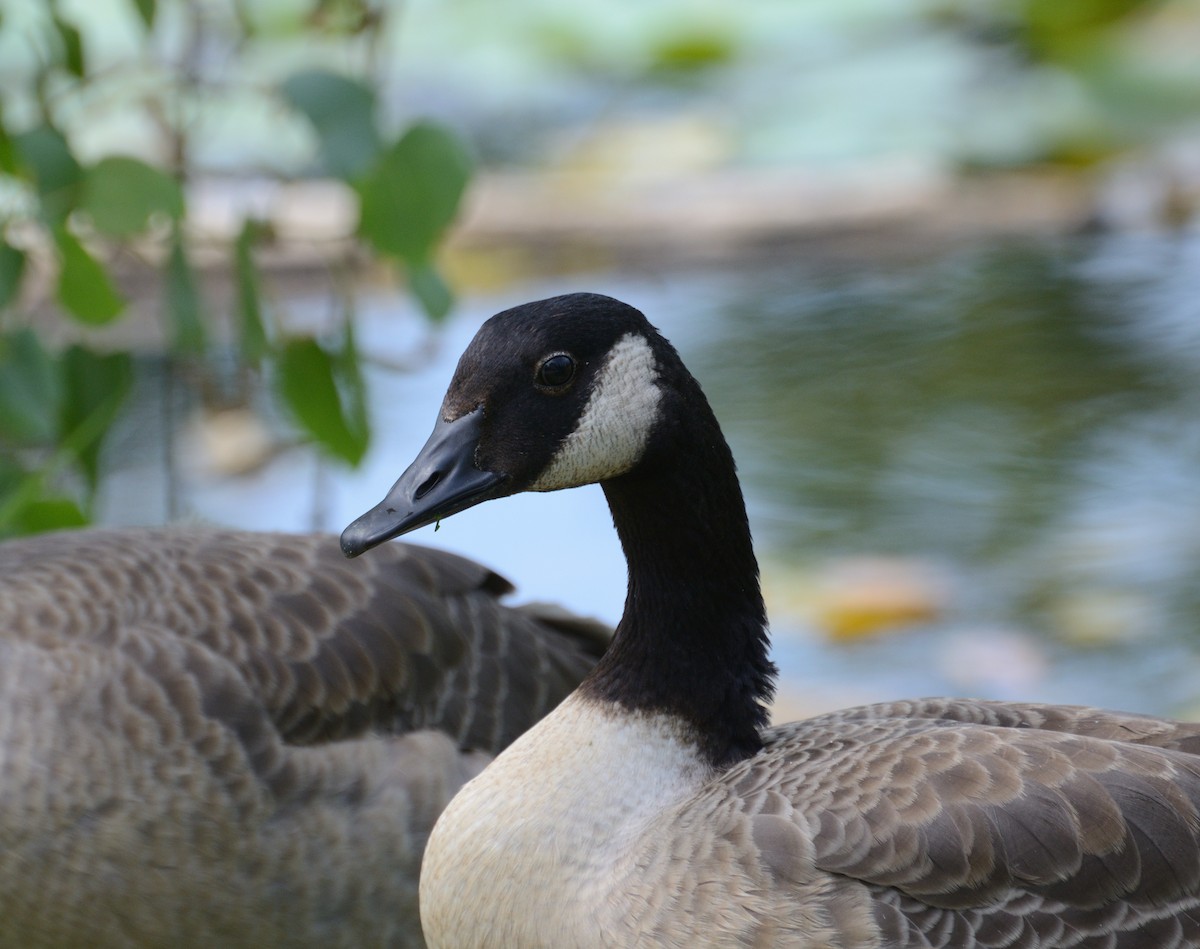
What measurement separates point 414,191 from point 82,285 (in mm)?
794

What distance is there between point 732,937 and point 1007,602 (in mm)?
3251

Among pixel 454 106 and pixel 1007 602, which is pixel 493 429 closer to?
pixel 1007 602

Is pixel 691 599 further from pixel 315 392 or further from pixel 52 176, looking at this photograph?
pixel 52 176

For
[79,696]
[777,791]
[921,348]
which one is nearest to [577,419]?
[777,791]

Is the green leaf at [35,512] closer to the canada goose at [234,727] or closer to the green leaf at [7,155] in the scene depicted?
the canada goose at [234,727]

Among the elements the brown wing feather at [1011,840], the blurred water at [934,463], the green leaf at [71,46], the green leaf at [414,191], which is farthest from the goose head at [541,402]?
the blurred water at [934,463]

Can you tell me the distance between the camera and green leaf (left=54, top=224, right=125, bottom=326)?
12.9 ft

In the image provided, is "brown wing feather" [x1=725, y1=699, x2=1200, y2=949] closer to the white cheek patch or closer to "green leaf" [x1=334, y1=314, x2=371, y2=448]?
the white cheek patch

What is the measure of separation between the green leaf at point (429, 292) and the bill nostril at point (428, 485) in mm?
1381

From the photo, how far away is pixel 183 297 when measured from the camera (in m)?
4.14

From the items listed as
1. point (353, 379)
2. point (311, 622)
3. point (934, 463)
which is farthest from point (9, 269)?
point (934, 463)

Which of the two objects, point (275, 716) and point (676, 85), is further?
point (676, 85)

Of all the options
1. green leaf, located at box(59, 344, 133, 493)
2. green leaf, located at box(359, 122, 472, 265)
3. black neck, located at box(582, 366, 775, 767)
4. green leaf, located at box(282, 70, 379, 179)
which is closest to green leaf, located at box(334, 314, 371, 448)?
green leaf, located at box(359, 122, 472, 265)

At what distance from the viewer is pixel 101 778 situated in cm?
318
